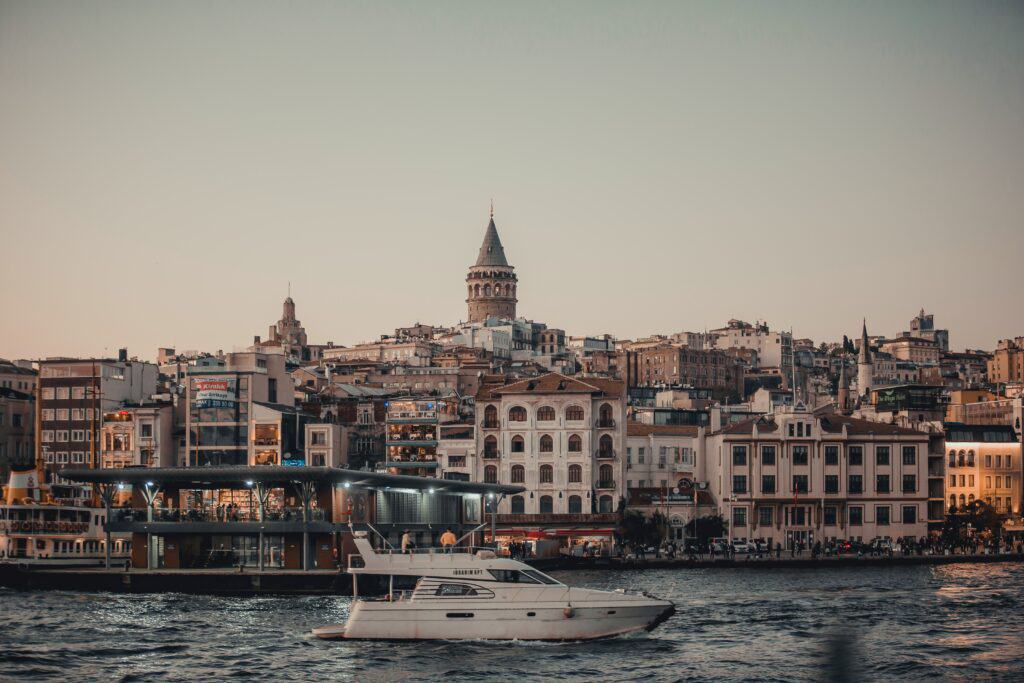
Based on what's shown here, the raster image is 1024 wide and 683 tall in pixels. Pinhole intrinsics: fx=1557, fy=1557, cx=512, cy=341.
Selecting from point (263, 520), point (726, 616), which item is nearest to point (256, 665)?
point (726, 616)

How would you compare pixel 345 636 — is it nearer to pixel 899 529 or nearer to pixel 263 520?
A: pixel 263 520

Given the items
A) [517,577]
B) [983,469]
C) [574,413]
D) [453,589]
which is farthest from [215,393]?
[517,577]

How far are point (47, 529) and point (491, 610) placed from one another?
1917 inches

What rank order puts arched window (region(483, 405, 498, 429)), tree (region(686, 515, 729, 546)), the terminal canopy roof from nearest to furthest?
the terminal canopy roof, tree (region(686, 515, 729, 546)), arched window (region(483, 405, 498, 429))

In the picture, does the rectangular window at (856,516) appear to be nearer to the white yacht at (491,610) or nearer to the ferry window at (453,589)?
the white yacht at (491,610)

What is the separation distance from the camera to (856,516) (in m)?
113

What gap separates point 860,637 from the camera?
58312mm

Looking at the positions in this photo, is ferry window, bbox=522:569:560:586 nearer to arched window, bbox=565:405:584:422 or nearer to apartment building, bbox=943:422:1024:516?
arched window, bbox=565:405:584:422

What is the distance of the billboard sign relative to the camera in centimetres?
12500

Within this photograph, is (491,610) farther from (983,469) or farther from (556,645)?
(983,469)

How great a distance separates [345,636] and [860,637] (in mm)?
19237

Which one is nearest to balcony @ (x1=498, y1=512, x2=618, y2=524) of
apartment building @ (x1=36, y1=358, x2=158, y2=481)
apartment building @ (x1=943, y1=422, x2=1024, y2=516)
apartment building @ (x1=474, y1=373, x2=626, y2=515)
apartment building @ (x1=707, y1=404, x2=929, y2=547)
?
apartment building @ (x1=474, y1=373, x2=626, y2=515)

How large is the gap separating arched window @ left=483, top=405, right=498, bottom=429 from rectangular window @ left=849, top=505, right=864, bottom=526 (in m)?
26.8

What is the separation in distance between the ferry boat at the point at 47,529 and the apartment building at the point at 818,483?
43.8 metres
